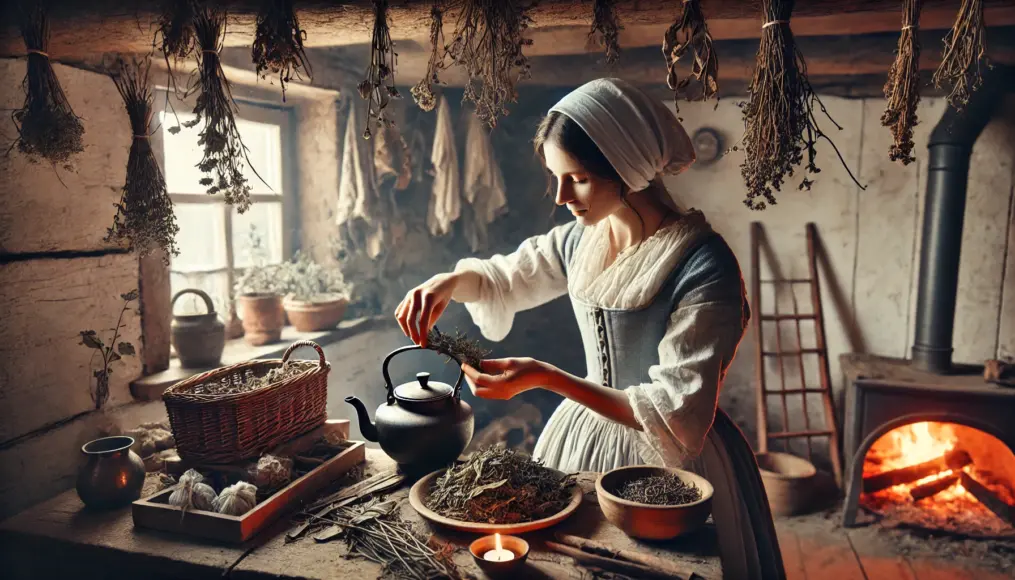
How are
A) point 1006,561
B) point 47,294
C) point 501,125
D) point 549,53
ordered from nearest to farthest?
point 47,294, point 1006,561, point 549,53, point 501,125

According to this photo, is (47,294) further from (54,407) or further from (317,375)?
(317,375)

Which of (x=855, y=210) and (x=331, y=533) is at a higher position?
(x=855, y=210)

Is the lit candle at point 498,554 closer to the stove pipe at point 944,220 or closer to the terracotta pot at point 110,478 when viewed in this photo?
the terracotta pot at point 110,478

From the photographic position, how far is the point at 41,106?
226 cm

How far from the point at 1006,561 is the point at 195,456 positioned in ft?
13.1

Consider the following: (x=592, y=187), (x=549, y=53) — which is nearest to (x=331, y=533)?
(x=592, y=187)

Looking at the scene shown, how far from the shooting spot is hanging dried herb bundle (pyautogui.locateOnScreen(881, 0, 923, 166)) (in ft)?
6.43

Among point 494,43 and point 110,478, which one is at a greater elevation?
point 494,43

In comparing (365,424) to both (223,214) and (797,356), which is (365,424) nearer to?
(223,214)

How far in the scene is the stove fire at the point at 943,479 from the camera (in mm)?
3932

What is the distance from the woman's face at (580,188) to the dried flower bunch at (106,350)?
1997 millimetres

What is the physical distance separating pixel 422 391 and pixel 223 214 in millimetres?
2452

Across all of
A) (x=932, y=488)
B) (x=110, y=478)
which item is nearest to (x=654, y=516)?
(x=110, y=478)

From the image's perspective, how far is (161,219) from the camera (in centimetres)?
248
